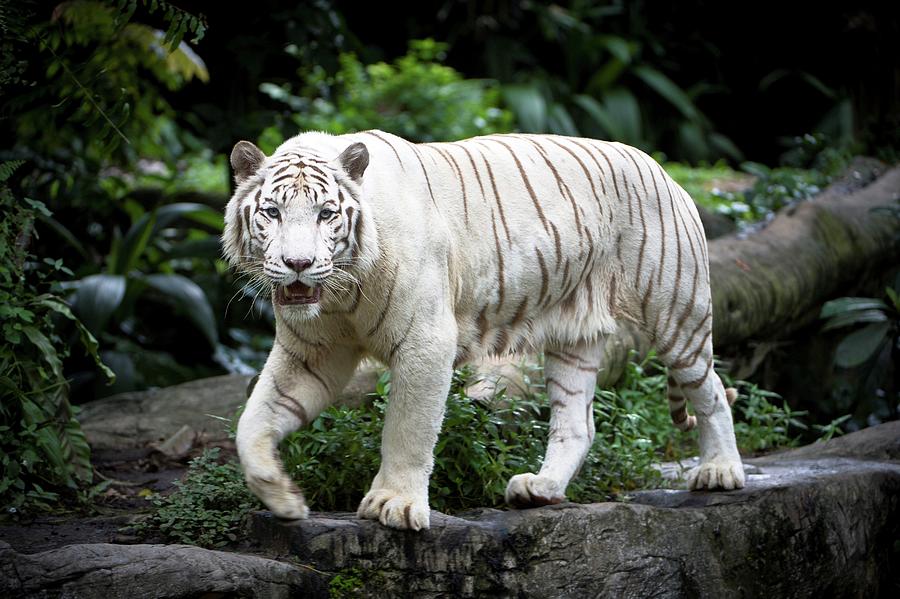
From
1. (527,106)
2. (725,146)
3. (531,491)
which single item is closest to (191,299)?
(531,491)

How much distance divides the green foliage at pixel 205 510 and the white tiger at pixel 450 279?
0.41m

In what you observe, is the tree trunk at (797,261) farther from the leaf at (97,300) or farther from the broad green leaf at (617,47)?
the broad green leaf at (617,47)

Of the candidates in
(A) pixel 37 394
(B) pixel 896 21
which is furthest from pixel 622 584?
(B) pixel 896 21

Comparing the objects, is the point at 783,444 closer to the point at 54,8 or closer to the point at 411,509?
the point at 411,509

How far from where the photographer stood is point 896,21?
35.1ft

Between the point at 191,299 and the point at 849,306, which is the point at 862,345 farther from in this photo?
the point at 191,299

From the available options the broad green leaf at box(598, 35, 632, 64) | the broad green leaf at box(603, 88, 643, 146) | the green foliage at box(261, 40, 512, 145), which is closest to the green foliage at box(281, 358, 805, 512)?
the green foliage at box(261, 40, 512, 145)

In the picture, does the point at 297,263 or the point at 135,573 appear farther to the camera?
the point at 297,263

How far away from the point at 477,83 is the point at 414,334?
923 centimetres

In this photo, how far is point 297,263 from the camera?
3254mm

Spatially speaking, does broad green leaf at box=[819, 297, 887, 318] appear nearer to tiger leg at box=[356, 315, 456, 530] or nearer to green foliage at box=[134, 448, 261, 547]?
tiger leg at box=[356, 315, 456, 530]

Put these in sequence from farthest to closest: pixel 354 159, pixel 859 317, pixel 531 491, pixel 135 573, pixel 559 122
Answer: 1. pixel 559 122
2. pixel 859 317
3. pixel 531 491
4. pixel 354 159
5. pixel 135 573

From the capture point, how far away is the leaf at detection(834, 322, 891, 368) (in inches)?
256

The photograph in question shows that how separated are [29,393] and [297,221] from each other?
1741 millimetres
